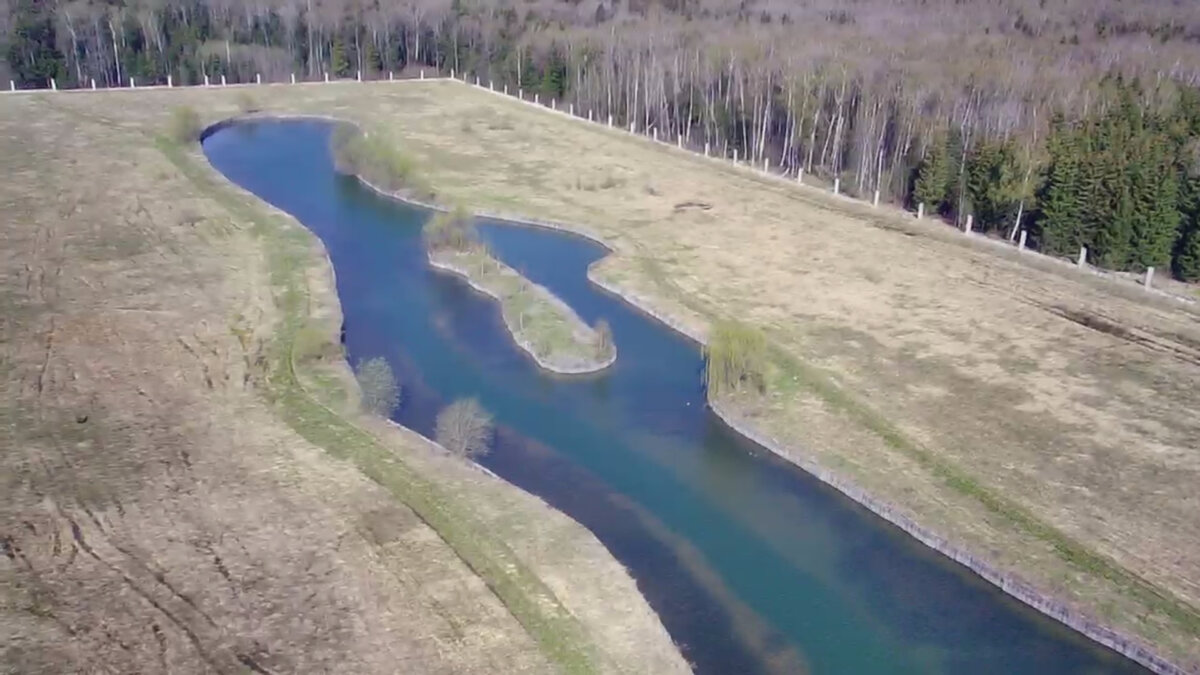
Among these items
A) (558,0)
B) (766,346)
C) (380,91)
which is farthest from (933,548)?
(558,0)

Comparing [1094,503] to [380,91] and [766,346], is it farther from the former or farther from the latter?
[380,91]

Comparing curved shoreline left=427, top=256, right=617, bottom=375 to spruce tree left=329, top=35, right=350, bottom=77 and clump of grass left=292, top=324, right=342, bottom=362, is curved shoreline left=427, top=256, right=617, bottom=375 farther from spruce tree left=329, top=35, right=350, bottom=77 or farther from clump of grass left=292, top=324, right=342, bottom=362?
spruce tree left=329, top=35, right=350, bottom=77

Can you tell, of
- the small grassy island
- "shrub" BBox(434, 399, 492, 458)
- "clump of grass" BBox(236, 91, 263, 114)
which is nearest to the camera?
"shrub" BBox(434, 399, 492, 458)

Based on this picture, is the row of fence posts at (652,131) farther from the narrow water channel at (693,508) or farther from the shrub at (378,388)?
the shrub at (378,388)

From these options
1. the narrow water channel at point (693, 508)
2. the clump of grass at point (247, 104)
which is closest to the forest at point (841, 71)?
the clump of grass at point (247, 104)

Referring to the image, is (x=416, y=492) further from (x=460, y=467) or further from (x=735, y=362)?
(x=735, y=362)

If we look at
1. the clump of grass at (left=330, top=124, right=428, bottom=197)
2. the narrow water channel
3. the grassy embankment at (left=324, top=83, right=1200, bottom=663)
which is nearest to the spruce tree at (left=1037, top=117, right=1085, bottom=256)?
the grassy embankment at (left=324, top=83, right=1200, bottom=663)

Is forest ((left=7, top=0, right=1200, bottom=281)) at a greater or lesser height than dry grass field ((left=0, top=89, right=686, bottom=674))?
greater

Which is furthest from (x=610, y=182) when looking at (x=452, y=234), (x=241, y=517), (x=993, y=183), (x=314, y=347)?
(x=241, y=517)

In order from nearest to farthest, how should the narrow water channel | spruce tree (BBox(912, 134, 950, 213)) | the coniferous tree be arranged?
the narrow water channel < the coniferous tree < spruce tree (BBox(912, 134, 950, 213))
